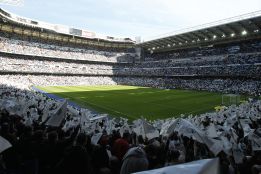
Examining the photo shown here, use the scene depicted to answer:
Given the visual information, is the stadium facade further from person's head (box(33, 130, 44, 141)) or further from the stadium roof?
person's head (box(33, 130, 44, 141))

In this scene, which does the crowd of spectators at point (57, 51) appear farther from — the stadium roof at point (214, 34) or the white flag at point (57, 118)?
the white flag at point (57, 118)

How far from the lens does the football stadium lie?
18.3 ft

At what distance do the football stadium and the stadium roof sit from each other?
0.87ft

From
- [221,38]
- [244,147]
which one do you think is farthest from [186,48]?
[244,147]

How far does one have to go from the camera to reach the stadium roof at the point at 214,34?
48.0m

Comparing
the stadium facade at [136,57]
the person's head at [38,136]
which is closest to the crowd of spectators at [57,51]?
the stadium facade at [136,57]

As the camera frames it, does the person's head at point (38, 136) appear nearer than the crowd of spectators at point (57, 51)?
Yes

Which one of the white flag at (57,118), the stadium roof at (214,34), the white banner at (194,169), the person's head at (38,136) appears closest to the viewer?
the white banner at (194,169)

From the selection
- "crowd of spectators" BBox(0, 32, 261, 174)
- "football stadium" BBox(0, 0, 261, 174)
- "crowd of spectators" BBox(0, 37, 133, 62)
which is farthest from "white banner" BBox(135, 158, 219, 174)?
"crowd of spectators" BBox(0, 37, 133, 62)

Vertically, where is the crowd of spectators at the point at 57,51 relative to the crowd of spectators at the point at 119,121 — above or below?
above

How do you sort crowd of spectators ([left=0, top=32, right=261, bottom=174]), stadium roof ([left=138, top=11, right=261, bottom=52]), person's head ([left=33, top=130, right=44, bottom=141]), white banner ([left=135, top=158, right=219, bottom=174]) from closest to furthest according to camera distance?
white banner ([left=135, top=158, right=219, bottom=174]), crowd of spectators ([left=0, top=32, right=261, bottom=174]), person's head ([left=33, top=130, right=44, bottom=141]), stadium roof ([left=138, top=11, right=261, bottom=52])

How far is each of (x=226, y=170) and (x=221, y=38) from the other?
59800 mm

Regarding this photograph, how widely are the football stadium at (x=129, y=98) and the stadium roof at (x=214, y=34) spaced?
0.26 metres

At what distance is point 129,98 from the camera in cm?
3656
